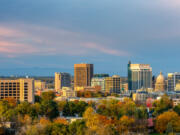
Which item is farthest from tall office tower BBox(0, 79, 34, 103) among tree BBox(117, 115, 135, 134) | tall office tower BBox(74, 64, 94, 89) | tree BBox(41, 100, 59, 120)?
tall office tower BBox(74, 64, 94, 89)

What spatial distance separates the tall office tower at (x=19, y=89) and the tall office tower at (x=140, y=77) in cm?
10505

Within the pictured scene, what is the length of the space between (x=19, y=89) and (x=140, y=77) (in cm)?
10789

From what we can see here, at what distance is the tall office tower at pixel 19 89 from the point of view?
72125 millimetres

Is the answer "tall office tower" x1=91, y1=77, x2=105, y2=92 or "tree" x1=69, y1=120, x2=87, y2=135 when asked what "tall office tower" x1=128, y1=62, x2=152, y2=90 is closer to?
"tall office tower" x1=91, y1=77, x2=105, y2=92

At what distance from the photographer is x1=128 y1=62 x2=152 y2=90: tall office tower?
576 feet

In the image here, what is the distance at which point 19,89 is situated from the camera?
73.2 meters

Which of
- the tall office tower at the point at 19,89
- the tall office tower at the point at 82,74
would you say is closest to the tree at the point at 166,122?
the tall office tower at the point at 19,89

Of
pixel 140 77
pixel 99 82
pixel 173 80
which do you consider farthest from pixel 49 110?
pixel 173 80

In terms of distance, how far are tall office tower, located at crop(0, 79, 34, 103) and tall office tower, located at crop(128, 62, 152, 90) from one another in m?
105

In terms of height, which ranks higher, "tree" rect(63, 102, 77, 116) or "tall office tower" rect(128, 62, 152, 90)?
"tall office tower" rect(128, 62, 152, 90)

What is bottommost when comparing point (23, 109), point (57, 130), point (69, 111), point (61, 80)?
point (57, 130)

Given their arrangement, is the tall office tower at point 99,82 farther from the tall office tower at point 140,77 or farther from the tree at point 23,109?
the tree at point 23,109

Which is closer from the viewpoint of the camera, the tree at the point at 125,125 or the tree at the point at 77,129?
the tree at the point at 77,129

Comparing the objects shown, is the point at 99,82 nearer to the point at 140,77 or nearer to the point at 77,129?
the point at 140,77
